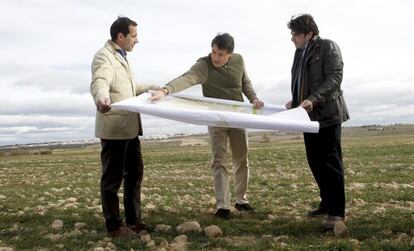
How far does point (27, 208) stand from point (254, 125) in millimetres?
5173

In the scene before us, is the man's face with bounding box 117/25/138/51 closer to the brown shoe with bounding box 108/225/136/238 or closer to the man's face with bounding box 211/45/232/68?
the man's face with bounding box 211/45/232/68

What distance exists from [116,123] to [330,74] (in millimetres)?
2874

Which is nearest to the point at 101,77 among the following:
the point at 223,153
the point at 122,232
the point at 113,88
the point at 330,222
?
the point at 113,88

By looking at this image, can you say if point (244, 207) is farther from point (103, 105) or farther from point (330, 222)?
point (103, 105)

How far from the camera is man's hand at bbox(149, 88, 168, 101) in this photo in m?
6.85

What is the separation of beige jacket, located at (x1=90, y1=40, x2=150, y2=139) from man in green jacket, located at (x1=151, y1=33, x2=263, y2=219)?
996mm

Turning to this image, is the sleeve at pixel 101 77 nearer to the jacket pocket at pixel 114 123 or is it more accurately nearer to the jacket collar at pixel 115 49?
the jacket collar at pixel 115 49

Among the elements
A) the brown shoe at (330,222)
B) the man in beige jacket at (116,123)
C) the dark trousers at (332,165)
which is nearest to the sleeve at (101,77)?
the man in beige jacket at (116,123)

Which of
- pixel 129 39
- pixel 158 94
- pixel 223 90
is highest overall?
pixel 129 39

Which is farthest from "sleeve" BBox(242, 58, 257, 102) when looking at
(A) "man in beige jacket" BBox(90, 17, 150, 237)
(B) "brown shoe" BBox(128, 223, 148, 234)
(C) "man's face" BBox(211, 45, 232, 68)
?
(B) "brown shoe" BBox(128, 223, 148, 234)

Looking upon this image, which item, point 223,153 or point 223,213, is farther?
point 223,153

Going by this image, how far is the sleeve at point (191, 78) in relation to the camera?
7.46 meters

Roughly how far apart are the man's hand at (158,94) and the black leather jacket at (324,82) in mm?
1998

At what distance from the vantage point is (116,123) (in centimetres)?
641
